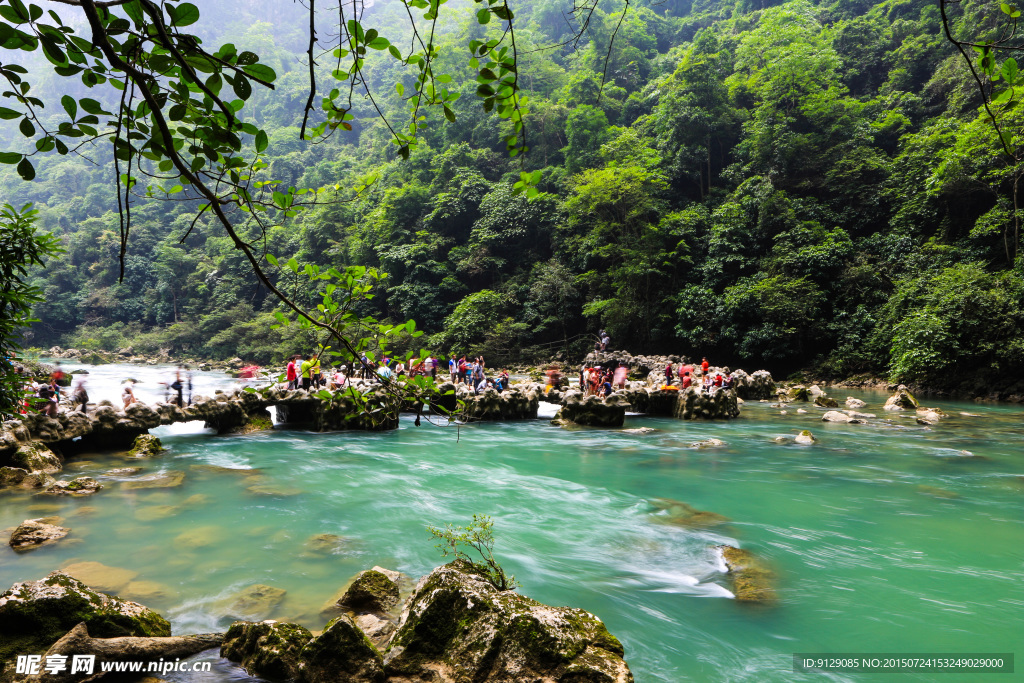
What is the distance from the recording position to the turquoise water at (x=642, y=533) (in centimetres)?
443

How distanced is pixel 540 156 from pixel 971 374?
28.7 m

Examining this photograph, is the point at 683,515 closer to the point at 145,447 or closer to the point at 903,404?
the point at 145,447

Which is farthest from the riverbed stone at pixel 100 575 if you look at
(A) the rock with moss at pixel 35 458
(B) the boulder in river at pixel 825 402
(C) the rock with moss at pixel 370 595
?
(B) the boulder in river at pixel 825 402

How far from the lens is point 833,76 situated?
89.1 ft

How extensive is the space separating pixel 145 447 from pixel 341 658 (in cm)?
946

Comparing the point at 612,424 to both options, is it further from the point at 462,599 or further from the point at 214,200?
the point at 214,200

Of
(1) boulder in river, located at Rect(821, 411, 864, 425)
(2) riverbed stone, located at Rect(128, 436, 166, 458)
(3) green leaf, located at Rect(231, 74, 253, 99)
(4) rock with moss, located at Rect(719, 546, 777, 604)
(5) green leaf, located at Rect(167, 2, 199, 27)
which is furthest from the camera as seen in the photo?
(1) boulder in river, located at Rect(821, 411, 864, 425)

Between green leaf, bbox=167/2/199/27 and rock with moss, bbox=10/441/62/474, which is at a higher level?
green leaf, bbox=167/2/199/27

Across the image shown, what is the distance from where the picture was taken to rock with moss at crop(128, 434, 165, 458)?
10119 millimetres

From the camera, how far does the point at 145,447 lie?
10242 millimetres

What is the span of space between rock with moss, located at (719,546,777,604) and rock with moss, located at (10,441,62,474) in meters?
10.1

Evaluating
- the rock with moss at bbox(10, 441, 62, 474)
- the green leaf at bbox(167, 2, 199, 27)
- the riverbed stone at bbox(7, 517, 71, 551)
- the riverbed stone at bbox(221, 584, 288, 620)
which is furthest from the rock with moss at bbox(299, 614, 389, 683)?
the rock with moss at bbox(10, 441, 62, 474)

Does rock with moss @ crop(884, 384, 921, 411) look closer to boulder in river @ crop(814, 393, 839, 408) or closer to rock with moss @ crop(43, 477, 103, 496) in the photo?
boulder in river @ crop(814, 393, 839, 408)

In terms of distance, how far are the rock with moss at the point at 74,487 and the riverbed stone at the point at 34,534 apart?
1.52m
